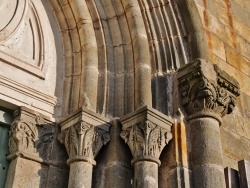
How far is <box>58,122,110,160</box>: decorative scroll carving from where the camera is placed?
3812mm

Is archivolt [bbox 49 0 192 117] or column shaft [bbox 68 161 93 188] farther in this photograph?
archivolt [bbox 49 0 192 117]

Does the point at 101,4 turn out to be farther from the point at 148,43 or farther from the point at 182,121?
the point at 182,121

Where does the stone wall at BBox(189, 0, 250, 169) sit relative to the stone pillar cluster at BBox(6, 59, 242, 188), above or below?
above

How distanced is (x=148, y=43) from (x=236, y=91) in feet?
3.49

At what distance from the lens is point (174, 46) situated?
4703mm

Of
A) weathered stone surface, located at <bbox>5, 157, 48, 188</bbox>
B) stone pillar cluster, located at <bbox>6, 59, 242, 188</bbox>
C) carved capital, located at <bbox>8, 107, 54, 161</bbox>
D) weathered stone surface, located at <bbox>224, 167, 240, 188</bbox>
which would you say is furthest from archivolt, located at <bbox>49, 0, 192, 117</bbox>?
weathered stone surface, located at <bbox>224, 167, 240, 188</bbox>

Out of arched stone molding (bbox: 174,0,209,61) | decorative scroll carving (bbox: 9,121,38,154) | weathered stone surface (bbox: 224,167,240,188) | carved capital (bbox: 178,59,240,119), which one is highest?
arched stone molding (bbox: 174,0,209,61)

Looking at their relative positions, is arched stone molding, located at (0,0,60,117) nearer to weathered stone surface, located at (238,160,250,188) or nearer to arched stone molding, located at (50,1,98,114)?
arched stone molding, located at (50,1,98,114)

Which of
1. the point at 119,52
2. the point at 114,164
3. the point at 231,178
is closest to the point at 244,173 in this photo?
the point at 231,178

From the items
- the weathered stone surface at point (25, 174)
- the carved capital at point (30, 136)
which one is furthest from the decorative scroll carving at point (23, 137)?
the weathered stone surface at point (25, 174)

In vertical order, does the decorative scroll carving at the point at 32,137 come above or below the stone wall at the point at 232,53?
below

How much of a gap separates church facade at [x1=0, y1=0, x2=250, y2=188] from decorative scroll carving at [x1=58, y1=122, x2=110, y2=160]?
1cm

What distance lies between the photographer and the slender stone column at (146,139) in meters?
3.71

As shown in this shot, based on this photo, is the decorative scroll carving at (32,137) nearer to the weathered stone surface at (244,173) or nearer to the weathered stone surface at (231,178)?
the weathered stone surface at (231,178)
